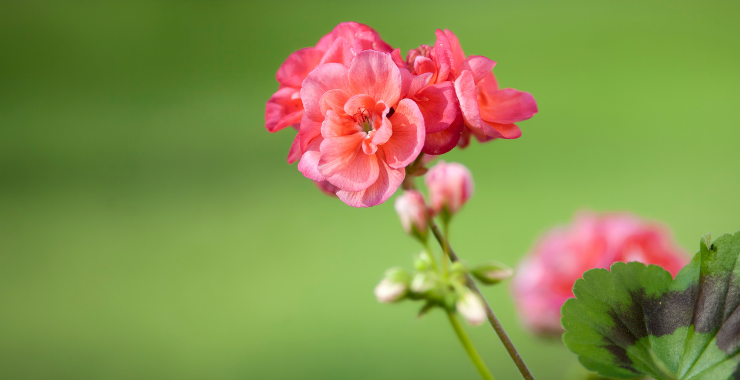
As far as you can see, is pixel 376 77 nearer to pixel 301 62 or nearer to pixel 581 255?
pixel 301 62

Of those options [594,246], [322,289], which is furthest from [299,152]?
[322,289]

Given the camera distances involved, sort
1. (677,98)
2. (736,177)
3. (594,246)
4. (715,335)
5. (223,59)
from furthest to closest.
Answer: (223,59)
(677,98)
(736,177)
(594,246)
(715,335)

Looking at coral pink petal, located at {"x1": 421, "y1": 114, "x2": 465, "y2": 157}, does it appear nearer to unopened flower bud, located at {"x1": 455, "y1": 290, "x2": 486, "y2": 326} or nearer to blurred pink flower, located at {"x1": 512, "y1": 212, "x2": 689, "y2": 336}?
unopened flower bud, located at {"x1": 455, "y1": 290, "x2": 486, "y2": 326}

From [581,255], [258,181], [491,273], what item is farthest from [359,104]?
[258,181]

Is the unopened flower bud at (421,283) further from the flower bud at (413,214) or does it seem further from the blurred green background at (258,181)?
the blurred green background at (258,181)

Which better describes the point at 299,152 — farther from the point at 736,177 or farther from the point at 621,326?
the point at 736,177
